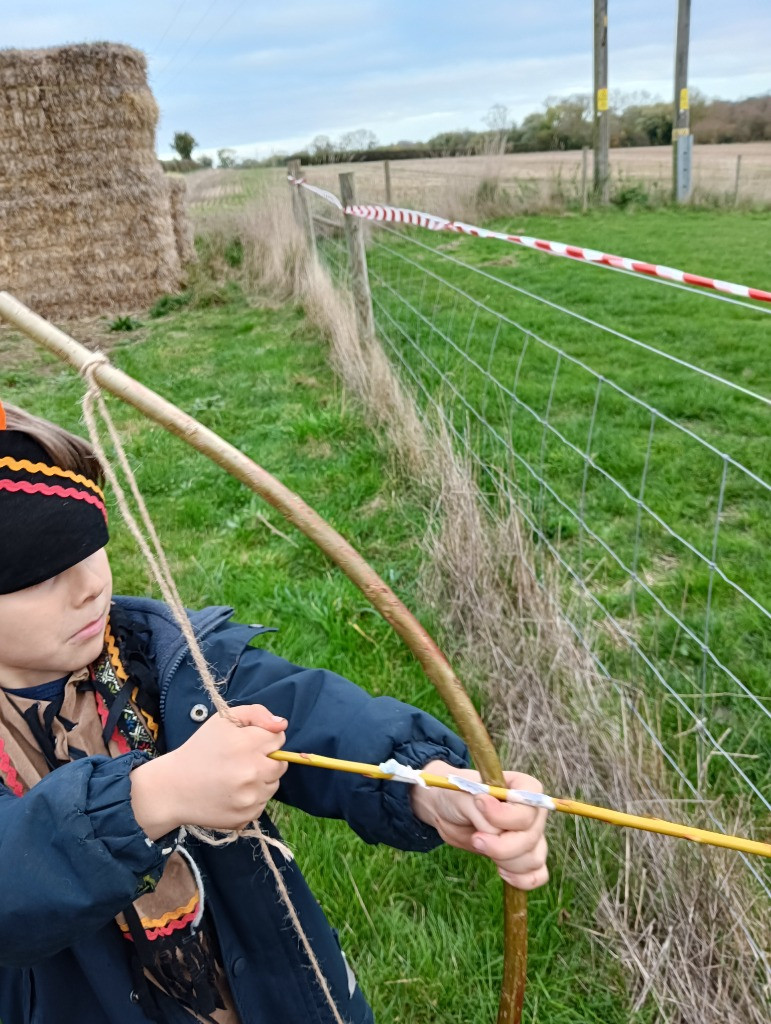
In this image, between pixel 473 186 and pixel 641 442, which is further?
pixel 473 186

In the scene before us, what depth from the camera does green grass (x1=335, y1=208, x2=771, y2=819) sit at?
2357 mm

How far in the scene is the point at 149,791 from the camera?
2.88 ft

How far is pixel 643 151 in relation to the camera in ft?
84.5

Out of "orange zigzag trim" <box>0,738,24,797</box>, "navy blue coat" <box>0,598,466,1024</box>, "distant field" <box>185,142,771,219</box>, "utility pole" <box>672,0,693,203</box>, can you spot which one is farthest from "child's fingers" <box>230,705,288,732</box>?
"utility pole" <box>672,0,693,203</box>

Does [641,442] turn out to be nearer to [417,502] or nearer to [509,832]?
[417,502]

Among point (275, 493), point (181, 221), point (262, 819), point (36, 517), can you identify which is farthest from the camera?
point (181, 221)

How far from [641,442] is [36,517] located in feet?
11.9

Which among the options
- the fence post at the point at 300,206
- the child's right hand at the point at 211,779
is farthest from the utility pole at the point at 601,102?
the child's right hand at the point at 211,779

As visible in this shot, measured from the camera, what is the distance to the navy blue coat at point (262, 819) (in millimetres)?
1105

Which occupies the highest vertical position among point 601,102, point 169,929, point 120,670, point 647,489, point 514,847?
point 601,102

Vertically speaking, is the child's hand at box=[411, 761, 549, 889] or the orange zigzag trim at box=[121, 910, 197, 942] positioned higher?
the child's hand at box=[411, 761, 549, 889]

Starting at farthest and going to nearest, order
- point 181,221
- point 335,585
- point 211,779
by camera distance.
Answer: point 181,221
point 335,585
point 211,779

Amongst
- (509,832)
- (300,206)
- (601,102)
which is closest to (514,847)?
(509,832)

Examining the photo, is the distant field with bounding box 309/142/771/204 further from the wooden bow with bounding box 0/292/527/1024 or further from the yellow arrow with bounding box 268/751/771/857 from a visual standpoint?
the yellow arrow with bounding box 268/751/771/857
